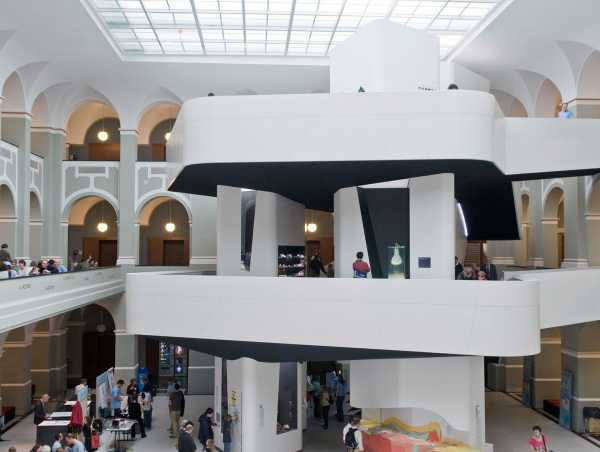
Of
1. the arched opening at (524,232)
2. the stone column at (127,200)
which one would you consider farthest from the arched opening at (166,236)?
the arched opening at (524,232)

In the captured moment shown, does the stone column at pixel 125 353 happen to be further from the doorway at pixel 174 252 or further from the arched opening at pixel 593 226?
the arched opening at pixel 593 226

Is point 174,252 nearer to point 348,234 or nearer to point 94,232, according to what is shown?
point 94,232

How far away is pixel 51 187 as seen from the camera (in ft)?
82.7

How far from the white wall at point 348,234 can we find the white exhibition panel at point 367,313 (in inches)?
118

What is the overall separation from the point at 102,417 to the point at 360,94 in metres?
13.4

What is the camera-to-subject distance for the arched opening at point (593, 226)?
19938mm

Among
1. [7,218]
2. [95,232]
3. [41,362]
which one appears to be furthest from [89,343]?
[7,218]

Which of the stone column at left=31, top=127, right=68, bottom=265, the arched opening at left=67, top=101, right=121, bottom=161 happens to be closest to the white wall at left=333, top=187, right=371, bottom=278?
the stone column at left=31, top=127, right=68, bottom=265

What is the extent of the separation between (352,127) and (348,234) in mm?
3876

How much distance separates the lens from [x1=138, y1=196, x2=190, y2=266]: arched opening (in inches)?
1214

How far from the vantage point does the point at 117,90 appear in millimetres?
25141

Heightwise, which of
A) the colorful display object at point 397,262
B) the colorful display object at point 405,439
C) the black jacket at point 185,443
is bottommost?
the colorful display object at point 405,439

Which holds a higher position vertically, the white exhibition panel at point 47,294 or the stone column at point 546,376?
the white exhibition panel at point 47,294

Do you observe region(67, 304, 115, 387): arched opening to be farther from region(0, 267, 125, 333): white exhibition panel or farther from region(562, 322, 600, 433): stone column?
region(562, 322, 600, 433): stone column
